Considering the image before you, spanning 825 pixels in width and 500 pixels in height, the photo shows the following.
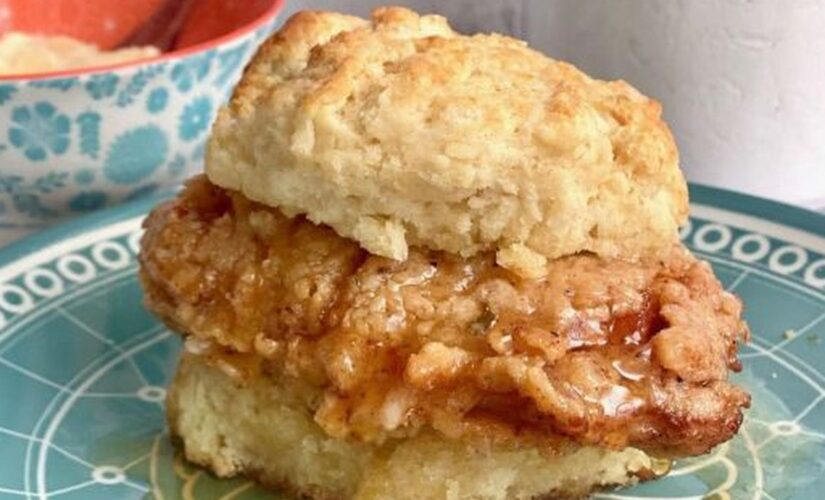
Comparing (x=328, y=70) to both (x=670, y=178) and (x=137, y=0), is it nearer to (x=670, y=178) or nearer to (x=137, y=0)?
(x=670, y=178)

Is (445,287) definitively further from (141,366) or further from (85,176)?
Answer: (85,176)

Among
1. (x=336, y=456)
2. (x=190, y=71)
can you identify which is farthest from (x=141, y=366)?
(x=190, y=71)

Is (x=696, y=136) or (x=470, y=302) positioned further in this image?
(x=696, y=136)

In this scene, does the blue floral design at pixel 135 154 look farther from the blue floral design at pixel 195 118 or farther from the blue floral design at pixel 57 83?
the blue floral design at pixel 57 83

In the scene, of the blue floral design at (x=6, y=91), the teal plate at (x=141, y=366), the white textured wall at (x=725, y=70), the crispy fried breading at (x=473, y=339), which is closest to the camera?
the crispy fried breading at (x=473, y=339)

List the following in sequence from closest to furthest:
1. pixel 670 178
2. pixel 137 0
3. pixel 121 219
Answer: pixel 670 178 < pixel 121 219 < pixel 137 0

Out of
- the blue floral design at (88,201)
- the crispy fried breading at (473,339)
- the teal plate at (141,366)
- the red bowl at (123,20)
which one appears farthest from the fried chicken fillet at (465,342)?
the red bowl at (123,20)

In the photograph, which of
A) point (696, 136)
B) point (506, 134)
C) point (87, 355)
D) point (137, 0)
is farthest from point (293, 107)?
point (137, 0)
